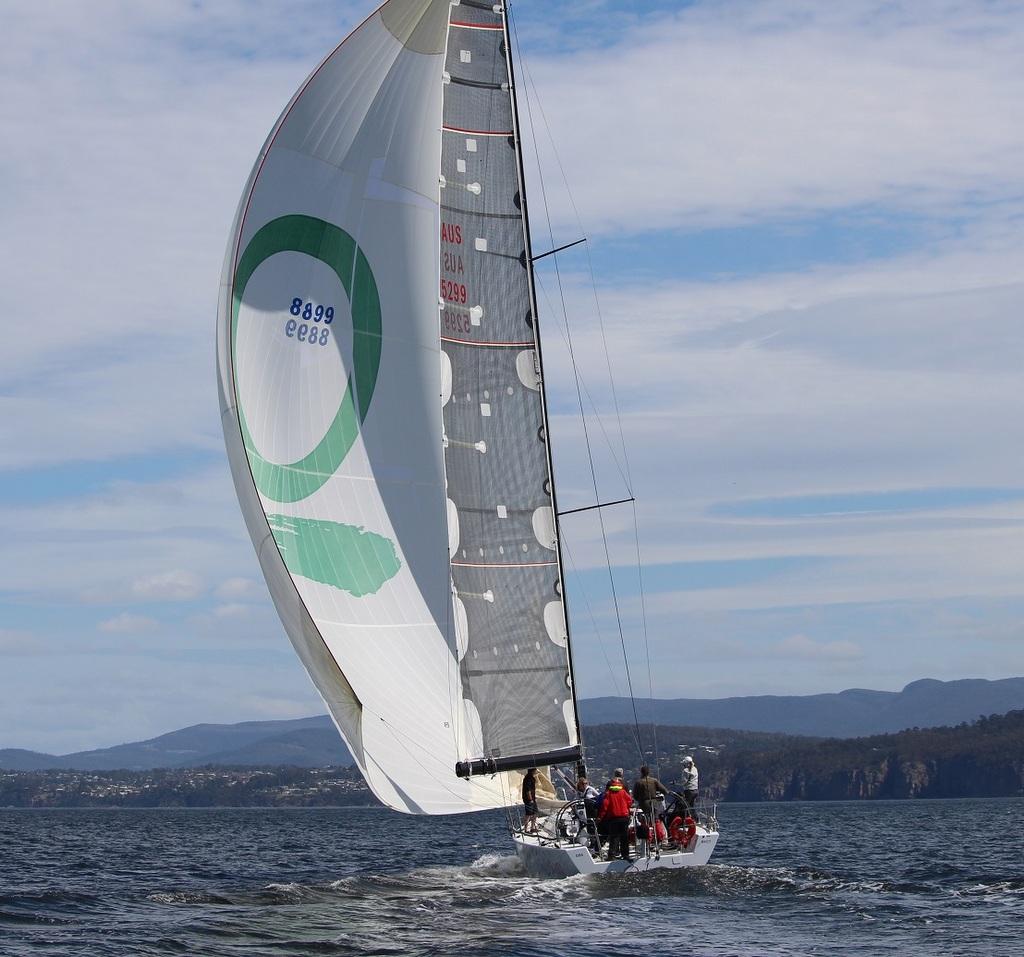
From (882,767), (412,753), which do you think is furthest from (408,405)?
(882,767)

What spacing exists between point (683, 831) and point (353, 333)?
29.7ft

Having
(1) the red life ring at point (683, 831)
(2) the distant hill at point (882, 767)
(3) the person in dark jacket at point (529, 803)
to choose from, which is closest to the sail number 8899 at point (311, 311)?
(3) the person in dark jacket at point (529, 803)

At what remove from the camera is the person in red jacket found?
71.2 feet

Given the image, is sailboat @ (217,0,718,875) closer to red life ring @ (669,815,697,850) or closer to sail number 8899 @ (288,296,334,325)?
sail number 8899 @ (288,296,334,325)

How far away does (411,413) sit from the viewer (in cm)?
2384

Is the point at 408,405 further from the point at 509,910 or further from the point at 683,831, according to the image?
the point at 509,910

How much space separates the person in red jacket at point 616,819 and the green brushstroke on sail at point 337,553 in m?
4.67

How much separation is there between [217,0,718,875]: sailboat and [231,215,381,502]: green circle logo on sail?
0.10 ft

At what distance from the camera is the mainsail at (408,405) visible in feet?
74.5

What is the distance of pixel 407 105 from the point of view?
24.1 metres

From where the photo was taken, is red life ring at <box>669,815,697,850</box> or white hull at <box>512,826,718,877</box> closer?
white hull at <box>512,826,718,877</box>

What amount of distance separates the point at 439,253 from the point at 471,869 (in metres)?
11.2

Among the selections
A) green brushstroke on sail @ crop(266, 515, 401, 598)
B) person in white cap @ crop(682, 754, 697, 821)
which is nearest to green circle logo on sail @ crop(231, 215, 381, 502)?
green brushstroke on sail @ crop(266, 515, 401, 598)

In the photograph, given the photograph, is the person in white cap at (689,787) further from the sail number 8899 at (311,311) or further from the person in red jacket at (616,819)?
the sail number 8899 at (311,311)
